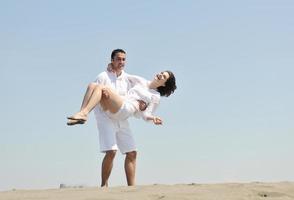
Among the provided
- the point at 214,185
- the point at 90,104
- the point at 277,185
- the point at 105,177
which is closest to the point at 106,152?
the point at 105,177

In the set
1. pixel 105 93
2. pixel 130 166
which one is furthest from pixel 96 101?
pixel 130 166

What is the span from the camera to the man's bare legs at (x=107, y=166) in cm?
→ 660

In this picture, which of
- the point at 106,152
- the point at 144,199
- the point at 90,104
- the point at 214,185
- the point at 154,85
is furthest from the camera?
the point at 154,85

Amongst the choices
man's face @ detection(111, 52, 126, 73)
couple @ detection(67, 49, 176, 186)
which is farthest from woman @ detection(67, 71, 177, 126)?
man's face @ detection(111, 52, 126, 73)

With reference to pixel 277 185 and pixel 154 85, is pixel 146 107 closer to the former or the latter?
pixel 154 85

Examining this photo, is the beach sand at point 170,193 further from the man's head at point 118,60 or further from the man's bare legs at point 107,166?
the man's head at point 118,60

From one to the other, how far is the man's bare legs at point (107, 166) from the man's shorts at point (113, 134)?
76 millimetres

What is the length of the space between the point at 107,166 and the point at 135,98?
0.97m

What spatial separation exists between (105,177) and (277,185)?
82.8 inches

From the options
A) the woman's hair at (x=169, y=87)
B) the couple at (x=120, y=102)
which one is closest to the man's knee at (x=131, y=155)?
the couple at (x=120, y=102)

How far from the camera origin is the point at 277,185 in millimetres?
Answer: 5961

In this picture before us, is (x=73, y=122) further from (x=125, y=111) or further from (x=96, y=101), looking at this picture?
(x=125, y=111)

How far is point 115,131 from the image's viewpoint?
6820mm

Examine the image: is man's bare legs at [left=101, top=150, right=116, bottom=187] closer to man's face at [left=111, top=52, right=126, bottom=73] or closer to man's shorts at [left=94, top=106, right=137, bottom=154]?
man's shorts at [left=94, top=106, right=137, bottom=154]
